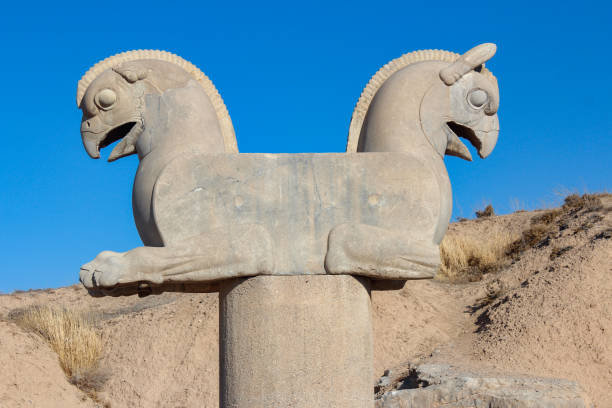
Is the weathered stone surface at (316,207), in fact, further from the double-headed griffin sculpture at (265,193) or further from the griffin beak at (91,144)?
the griffin beak at (91,144)

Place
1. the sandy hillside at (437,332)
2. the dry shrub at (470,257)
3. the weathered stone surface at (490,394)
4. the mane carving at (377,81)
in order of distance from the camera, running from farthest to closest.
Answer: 1. the dry shrub at (470,257)
2. the sandy hillside at (437,332)
3. the weathered stone surface at (490,394)
4. the mane carving at (377,81)

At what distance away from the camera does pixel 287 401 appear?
333 cm

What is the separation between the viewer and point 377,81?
4.00m

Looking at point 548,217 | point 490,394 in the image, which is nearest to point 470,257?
point 548,217

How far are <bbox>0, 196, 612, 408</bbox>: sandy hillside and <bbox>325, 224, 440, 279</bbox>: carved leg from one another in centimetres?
654

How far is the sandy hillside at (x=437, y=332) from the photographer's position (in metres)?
9.95

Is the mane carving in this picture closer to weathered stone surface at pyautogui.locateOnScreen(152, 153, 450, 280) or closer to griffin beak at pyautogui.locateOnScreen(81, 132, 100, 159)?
weathered stone surface at pyautogui.locateOnScreen(152, 153, 450, 280)

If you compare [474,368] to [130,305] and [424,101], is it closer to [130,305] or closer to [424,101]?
[424,101]

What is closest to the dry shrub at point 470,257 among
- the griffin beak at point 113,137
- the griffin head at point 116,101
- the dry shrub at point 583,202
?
the dry shrub at point 583,202

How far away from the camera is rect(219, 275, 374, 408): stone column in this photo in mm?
3354

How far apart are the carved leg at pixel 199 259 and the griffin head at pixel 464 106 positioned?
1.11m

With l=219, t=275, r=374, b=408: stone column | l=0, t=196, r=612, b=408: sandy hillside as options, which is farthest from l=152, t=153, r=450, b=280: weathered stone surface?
l=0, t=196, r=612, b=408: sandy hillside

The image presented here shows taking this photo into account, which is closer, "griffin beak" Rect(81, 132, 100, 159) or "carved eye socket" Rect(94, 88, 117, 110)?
"carved eye socket" Rect(94, 88, 117, 110)

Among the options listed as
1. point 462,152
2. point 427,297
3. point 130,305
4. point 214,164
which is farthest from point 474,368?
point 130,305
